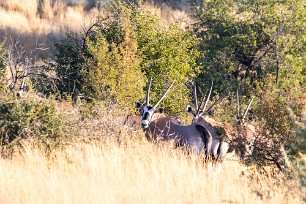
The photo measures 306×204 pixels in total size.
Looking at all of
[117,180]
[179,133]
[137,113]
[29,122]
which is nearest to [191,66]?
[137,113]

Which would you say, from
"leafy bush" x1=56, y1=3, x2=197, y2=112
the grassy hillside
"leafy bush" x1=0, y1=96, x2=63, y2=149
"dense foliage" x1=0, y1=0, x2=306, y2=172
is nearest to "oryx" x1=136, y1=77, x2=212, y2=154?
the grassy hillside

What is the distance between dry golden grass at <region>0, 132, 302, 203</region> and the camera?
687 cm

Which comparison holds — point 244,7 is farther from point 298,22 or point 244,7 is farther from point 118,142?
point 118,142

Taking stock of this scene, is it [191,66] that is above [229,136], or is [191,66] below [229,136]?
above

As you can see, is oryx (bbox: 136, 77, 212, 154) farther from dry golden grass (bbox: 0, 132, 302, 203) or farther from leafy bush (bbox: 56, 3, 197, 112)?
dry golden grass (bbox: 0, 132, 302, 203)

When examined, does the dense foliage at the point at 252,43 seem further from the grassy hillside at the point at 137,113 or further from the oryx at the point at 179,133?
the oryx at the point at 179,133

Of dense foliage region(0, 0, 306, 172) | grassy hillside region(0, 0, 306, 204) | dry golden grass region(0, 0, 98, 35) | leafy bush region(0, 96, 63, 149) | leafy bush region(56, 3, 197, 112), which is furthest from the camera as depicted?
dry golden grass region(0, 0, 98, 35)

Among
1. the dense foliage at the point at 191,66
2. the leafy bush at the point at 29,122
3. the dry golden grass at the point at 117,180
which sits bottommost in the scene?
the dry golden grass at the point at 117,180

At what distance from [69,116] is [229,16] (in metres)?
12.0

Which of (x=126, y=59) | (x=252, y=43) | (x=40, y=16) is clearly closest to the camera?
(x=126, y=59)

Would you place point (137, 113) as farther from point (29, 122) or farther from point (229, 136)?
point (29, 122)

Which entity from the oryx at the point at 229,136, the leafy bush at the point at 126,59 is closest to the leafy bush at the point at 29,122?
the oryx at the point at 229,136

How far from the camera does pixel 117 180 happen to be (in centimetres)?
795

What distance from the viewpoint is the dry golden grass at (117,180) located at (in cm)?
687
